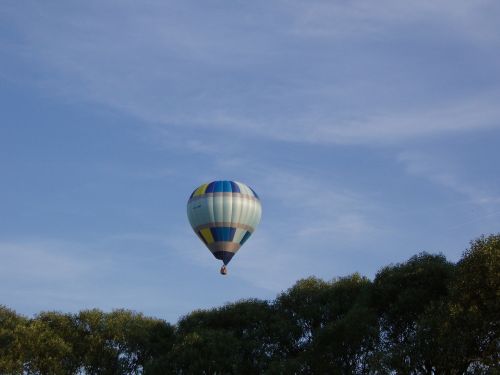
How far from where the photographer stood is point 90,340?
76188 mm

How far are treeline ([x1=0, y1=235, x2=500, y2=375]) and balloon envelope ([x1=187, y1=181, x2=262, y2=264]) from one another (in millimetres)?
6084

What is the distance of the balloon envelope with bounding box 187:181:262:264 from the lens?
75875 millimetres

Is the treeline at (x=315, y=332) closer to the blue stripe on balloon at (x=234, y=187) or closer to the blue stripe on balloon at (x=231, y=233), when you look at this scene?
the blue stripe on balloon at (x=231, y=233)

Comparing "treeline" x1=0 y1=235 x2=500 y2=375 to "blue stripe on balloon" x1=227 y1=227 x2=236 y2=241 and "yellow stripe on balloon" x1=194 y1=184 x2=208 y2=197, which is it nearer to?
"blue stripe on balloon" x1=227 y1=227 x2=236 y2=241

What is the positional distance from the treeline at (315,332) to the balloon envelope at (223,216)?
6084mm

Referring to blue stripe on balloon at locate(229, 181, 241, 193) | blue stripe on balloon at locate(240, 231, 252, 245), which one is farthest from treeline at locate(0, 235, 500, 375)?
blue stripe on balloon at locate(229, 181, 241, 193)

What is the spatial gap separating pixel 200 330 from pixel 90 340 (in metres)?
12.0

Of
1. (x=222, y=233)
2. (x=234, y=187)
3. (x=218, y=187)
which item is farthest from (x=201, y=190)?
(x=222, y=233)

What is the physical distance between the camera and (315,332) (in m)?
67.4

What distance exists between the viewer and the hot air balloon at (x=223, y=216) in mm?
75875

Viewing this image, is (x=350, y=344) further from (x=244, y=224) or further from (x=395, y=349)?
(x=244, y=224)

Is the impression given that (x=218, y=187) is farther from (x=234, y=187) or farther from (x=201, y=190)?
(x=201, y=190)

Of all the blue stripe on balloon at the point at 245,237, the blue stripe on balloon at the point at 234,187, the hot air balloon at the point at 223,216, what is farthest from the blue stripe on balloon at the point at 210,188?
the blue stripe on balloon at the point at 245,237

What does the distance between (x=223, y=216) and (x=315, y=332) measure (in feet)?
49.7
